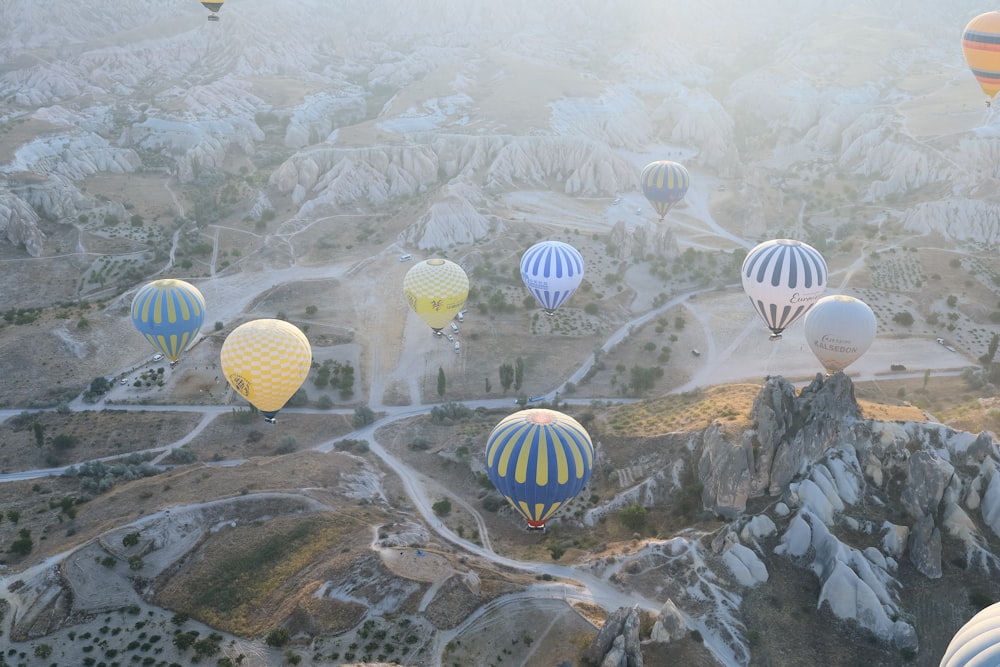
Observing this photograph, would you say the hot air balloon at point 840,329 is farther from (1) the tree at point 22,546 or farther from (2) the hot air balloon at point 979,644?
(1) the tree at point 22,546

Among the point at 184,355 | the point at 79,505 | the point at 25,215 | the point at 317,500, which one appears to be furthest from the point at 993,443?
the point at 25,215

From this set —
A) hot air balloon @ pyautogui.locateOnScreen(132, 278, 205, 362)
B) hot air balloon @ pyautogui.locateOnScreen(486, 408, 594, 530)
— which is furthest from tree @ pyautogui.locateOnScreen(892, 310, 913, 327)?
hot air balloon @ pyautogui.locateOnScreen(132, 278, 205, 362)

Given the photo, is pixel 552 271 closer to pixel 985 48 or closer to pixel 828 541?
pixel 828 541

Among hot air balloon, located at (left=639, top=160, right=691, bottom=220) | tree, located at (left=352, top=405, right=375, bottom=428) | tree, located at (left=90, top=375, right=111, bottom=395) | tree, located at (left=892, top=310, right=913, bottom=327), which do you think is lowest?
tree, located at (left=352, top=405, right=375, bottom=428)

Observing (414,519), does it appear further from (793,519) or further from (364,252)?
(364,252)

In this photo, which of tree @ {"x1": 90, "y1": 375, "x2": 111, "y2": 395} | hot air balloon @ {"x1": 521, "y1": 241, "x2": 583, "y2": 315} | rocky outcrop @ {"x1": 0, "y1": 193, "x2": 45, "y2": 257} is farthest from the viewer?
rocky outcrop @ {"x1": 0, "y1": 193, "x2": 45, "y2": 257}

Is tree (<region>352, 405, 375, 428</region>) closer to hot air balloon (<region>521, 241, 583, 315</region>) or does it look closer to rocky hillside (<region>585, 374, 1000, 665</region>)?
hot air balloon (<region>521, 241, 583, 315</region>)

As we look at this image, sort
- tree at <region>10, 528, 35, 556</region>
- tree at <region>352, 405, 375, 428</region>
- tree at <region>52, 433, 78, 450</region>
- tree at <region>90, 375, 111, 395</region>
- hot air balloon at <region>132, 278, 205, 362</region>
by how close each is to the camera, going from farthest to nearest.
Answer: tree at <region>90, 375, 111, 395</region> → tree at <region>352, 405, 375, 428</region> → hot air balloon at <region>132, 278, 205, 362</region> → tree at <region>52, 433, 78, 450</region> → tree at <region>10, 528, 35, 556</region>
